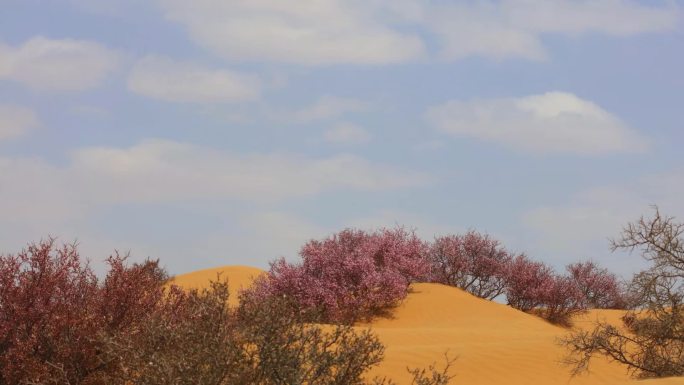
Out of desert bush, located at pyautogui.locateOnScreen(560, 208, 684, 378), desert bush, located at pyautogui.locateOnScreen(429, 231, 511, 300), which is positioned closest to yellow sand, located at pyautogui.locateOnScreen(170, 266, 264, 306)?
desert bush, located at pyautogui.locateOnScreen(429, 231, 511, 300)

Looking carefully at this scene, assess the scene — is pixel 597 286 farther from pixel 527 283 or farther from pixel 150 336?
pixel 150 336

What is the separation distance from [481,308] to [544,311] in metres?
5.42

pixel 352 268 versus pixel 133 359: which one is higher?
pixel 352 268

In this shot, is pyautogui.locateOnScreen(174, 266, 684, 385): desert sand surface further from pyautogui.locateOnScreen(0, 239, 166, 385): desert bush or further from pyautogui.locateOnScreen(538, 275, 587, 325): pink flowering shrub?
pyautogui.locateOnScreen(538, 275, 587, 325): pink flowering shrub

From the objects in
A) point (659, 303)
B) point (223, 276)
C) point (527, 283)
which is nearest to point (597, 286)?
point (527, 283)

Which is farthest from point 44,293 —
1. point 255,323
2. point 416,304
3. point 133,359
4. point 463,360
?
point 416,304

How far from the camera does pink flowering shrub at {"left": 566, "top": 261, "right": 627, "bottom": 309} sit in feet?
121

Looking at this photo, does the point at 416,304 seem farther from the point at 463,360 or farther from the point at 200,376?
the point at 200,376

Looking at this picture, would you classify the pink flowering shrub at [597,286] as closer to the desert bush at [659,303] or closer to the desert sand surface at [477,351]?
the desert sand surface at [477,351]

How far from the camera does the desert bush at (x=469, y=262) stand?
3384 cm

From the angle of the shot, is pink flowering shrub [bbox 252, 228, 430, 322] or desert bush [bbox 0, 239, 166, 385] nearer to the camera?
desert bush [bbox 0, 239, 166, 385]

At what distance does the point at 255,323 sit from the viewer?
805cm

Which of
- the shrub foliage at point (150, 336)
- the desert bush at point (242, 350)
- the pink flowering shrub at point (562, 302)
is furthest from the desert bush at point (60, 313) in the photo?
the pink flowering shrub at point (562, 302)

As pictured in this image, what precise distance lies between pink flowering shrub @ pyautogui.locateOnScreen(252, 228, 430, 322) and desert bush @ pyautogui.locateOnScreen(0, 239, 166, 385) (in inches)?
468
